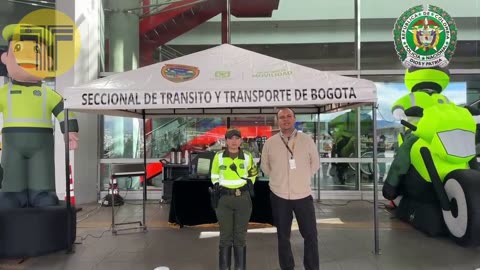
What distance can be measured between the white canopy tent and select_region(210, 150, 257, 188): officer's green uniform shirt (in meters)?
0.74

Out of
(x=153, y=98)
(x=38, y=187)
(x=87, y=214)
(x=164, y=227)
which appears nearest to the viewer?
(x=153, y=98)

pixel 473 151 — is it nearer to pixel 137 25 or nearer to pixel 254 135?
pixel 254 135

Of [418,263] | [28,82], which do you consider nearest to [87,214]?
[28,82]

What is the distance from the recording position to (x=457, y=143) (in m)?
6.18

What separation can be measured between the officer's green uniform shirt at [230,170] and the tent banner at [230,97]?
737 millimetres

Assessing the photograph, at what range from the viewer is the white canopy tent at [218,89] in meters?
5.05

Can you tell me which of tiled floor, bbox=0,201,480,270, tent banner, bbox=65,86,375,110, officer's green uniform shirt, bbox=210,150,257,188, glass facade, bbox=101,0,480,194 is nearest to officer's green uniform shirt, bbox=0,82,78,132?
tent banner, bbox=65,86,375,110

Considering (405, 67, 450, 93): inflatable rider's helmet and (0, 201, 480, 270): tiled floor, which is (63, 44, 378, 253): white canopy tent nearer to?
(0, 201, 480, 270): tiled floor

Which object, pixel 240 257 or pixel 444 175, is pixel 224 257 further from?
pixel 444 175

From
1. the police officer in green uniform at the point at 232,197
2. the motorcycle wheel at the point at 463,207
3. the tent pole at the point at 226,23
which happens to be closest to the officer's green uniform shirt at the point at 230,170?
the police officer in green uniform at the point at 232,197

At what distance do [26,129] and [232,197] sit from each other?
3.01 m

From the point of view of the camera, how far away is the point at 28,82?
19.0 ft

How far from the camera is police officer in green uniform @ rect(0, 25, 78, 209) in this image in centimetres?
566

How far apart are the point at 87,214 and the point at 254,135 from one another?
403 centimetres
